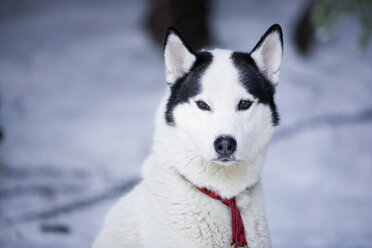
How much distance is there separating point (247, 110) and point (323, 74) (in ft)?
23.8

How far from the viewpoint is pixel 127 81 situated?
9477 mm

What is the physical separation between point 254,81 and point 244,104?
23 centimetres

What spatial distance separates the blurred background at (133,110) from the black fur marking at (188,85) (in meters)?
2.60

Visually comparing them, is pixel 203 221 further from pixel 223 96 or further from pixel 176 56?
pixel 176 56

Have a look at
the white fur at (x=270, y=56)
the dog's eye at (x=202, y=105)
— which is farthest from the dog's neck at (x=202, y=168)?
the white fur at (x=270, y=56)

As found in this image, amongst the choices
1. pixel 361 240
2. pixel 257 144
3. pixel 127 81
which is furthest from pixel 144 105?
pixel 257 144

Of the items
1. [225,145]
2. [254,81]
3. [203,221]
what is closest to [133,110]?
[254,81]

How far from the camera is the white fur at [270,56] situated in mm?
3145

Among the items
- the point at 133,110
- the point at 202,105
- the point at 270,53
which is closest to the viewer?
the point at 202,105

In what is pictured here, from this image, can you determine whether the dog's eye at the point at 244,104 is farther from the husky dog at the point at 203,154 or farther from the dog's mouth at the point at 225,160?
the dog's mouth at the point at 225,160

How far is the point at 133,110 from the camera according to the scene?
8594mm

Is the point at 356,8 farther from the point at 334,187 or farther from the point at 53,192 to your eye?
the point at 53,192

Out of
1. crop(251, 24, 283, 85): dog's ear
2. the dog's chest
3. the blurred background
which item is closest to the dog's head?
crop(251, 24, 283, 85): dog's ear

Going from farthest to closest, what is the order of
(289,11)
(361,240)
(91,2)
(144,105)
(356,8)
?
(91,2) → (289,11) → (144,105) → (356,8) → (361,240)
